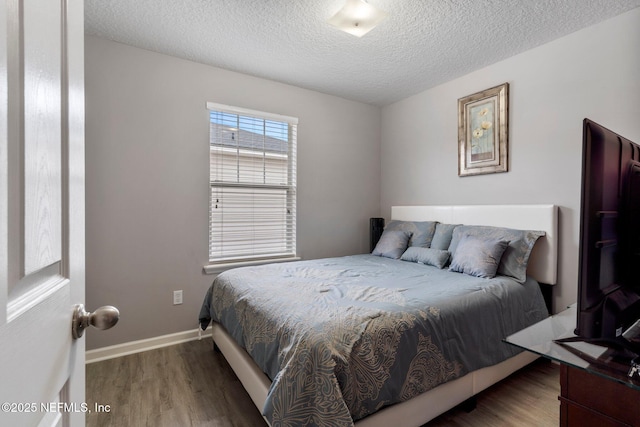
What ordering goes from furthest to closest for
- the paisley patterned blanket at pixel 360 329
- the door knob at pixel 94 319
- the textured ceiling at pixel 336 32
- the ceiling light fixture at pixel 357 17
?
the textured ceiling at pixel 336 32
the ceiling light fixture at pixel 357 17
the paisley patterned blanket at pixel 360 329
the door knob at pixel 94 319

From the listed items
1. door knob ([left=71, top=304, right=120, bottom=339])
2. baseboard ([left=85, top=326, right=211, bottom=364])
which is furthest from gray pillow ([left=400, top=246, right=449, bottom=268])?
door knob ([left=71, top=304, right=120, bottom=339])

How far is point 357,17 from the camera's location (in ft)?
6.86

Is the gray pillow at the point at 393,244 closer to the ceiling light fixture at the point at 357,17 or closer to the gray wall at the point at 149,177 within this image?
the gray wall at the point at 149,177

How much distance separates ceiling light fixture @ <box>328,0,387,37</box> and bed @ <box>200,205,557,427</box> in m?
1.87

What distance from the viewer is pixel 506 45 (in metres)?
2.59

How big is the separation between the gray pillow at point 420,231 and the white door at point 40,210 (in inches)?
114

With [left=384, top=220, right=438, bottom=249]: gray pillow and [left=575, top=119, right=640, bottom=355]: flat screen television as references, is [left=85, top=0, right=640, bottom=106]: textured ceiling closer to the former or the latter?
[left=384, top=220, right=438, bottom=249]: gray pillow

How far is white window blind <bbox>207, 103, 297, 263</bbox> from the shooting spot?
3.07 m

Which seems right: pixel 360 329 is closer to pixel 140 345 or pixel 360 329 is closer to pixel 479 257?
pixel 479 257

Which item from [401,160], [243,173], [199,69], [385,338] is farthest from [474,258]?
[199,69]

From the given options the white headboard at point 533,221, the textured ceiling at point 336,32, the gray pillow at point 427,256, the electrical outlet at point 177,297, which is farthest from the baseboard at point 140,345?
the white headboard at point 533,221

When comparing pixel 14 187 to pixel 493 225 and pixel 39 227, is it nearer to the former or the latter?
pixel 39 227

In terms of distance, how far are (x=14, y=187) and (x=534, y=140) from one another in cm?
327

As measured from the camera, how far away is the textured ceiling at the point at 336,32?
210 centimetres
